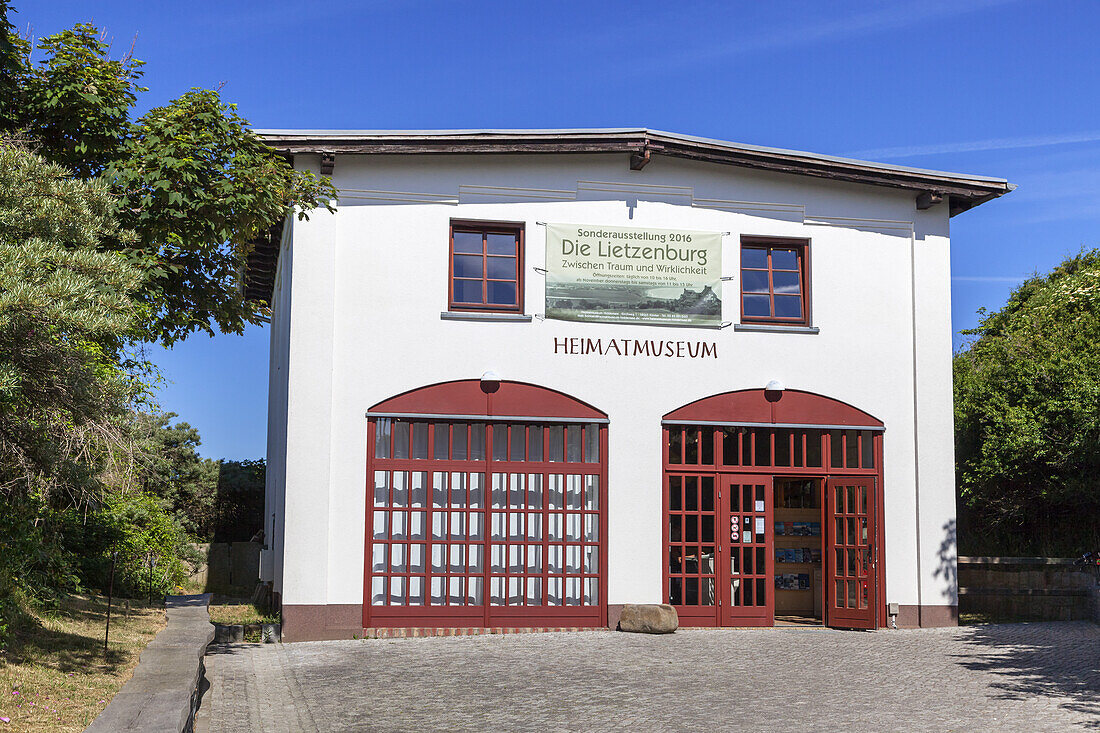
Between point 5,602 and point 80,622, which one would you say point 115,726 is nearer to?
point 5,602

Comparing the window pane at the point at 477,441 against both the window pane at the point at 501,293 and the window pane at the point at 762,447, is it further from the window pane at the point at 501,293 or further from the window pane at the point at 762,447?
the window pane at the point at 762,447

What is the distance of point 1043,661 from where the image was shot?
11.3 metres

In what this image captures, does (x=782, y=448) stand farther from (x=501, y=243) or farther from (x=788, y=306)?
(x=501, y=243)

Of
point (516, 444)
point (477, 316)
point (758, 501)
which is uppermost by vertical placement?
point (477, 316)

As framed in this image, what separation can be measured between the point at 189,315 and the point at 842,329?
894 centimetres

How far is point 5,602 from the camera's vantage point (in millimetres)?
8648

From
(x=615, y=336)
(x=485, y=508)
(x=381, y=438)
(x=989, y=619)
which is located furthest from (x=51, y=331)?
(x=989, y=619)

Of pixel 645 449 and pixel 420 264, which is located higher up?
pixel 420 264

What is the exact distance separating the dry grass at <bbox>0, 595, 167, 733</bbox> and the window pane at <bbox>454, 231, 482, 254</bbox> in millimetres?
5990

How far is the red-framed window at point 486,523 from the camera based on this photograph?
46.0ft

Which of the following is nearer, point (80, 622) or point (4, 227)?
point (4, 227)

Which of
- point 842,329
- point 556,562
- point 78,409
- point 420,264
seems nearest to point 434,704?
point 78,409

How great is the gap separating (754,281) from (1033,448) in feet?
15.9

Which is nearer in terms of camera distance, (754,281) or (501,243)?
(501,243)
